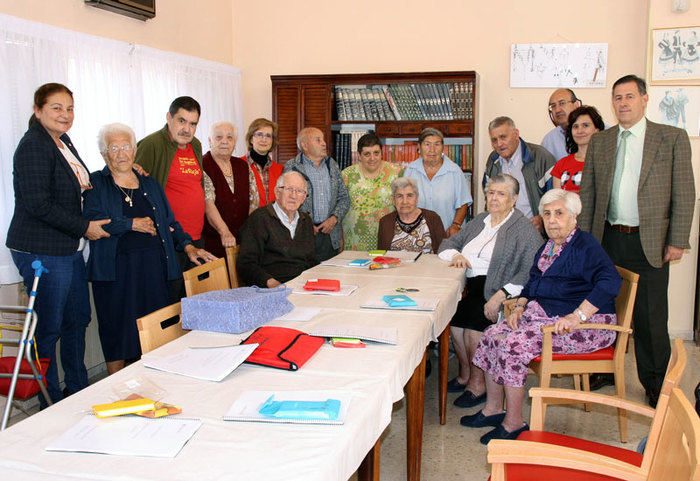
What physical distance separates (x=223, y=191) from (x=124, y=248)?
1028 millimetres

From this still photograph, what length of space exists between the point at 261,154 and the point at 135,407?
10.3 feet

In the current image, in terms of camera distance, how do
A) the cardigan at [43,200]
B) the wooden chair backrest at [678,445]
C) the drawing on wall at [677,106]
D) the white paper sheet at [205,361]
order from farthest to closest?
the drawing on wall at [677,106], the cardigan at [43,200], the white paper sheet at [205,361], the wooden chair backrest at [678,445]

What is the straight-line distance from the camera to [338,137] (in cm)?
559

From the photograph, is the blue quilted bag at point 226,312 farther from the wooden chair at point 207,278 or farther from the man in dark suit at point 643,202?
the man in dark suit at point 643,202

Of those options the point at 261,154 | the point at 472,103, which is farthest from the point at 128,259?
the point at 472,103

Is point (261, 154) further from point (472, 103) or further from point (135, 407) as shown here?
point (135, 407)

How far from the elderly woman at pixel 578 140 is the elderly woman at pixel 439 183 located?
80 centimetres

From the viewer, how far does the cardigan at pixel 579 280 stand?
281 centimetres

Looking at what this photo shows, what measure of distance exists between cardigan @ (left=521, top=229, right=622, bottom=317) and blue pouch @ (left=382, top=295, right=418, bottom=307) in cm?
85

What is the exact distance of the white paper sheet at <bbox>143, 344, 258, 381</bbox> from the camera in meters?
1.74

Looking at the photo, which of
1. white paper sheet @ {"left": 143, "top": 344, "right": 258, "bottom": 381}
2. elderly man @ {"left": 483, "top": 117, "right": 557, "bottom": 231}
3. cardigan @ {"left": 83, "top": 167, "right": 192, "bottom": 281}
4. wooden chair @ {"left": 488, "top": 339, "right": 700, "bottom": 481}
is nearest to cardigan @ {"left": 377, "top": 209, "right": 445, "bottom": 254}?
elderly man @ {"left": 483, "top": 117, "right": 557, "bottom": 231}

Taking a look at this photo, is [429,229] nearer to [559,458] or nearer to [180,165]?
[180,165]

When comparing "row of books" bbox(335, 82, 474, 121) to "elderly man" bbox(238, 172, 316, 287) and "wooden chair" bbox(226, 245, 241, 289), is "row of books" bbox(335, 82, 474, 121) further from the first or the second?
"wooden chair" bbox(226, 245, 241, 289)

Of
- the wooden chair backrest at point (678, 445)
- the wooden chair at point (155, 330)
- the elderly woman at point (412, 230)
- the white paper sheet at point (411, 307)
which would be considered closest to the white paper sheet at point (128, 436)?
the wooden chair at point (155, 330)
